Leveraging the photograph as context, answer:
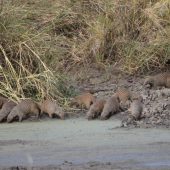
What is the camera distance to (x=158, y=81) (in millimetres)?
11078

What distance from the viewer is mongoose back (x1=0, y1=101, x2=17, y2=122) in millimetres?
9414

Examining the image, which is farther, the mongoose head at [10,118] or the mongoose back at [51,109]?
the mongoose back at [51,109]

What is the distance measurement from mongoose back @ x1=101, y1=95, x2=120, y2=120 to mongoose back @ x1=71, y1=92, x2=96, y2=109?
1.04 ft

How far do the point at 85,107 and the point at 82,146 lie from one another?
2.42 m

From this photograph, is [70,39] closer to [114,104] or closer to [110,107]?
[114,104]

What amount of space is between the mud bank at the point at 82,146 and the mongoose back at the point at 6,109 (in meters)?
0.26

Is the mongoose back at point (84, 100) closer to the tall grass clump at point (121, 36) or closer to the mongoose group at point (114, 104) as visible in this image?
the mongoose group at point (114, 104)

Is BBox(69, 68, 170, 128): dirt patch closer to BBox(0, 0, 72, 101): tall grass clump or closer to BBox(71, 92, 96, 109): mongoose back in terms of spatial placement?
BBox(71, 92, 96, 109): mongoose back

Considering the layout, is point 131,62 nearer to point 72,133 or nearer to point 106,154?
point 72,133

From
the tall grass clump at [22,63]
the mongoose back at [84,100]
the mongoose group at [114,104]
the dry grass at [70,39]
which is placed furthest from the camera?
the dry grass at [70,39]

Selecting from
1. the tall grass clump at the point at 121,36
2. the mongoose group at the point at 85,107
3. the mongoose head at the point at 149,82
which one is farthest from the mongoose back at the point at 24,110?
the tall grass clump at the point at 121,36

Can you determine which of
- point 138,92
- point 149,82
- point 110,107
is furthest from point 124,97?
point 149,82

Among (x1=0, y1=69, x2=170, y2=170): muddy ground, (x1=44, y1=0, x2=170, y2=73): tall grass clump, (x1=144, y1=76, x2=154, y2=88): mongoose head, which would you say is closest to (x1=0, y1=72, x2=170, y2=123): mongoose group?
(x1=0, y1=69, x2=170, y2=170): muddy ground

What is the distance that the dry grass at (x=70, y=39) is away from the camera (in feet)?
34.1
